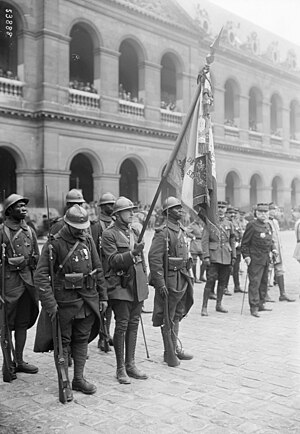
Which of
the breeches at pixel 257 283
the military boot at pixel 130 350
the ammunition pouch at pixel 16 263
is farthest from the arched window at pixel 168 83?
the military boot at pixel 130 350

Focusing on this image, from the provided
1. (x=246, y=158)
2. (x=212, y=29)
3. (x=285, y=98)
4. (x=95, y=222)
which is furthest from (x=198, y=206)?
(x=285, y=98)

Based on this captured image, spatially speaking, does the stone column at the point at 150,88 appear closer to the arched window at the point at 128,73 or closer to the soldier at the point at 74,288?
the arched window at the point at 128,73

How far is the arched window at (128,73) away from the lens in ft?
74.7

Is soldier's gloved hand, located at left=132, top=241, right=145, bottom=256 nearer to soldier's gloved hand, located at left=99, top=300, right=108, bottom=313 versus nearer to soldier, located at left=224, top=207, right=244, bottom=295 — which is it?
soldier's gloved hand, located at left=99, top=300, right=108, bottom=313

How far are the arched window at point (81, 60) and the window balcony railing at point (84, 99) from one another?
0.35 m

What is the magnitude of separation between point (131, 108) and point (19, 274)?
17.9m

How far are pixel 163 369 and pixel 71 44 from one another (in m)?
18.6

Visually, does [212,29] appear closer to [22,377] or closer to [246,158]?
[246,158]

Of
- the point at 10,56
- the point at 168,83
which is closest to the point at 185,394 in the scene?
the point at 10,56

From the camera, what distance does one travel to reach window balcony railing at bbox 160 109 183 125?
23.8m

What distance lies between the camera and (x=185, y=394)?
455 centimetres

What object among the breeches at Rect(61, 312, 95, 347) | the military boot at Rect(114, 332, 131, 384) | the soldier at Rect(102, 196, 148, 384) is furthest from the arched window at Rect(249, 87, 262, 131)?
the breeches at Rect(61, 312, 95, 347)

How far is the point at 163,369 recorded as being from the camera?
5.34 metres

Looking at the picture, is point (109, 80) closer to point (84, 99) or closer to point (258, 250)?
point (84, 99)
